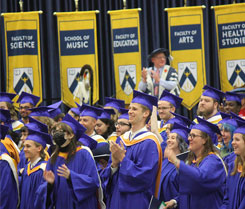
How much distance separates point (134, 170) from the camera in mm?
5641

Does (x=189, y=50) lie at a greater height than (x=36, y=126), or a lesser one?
greater

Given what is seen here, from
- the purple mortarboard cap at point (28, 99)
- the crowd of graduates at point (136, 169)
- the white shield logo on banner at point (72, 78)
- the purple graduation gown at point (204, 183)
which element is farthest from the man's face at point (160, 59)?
the purple graduation gown at point (204, 183)

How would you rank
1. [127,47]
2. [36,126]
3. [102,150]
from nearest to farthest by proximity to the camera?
[36,126], [102,150], [127,47]

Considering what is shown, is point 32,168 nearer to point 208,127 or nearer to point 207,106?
point 208,127

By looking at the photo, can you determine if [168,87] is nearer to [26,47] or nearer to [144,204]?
[26,47]

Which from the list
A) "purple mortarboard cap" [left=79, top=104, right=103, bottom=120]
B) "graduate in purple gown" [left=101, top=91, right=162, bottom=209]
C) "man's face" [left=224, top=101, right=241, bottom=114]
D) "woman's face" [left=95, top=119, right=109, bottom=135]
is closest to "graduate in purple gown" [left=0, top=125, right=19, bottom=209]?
"graduate in purple gown" [left=101, top=91, right=162, bottom=209]

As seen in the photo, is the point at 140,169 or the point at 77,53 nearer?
the point at 140,169

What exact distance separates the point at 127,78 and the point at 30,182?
20.3 feet

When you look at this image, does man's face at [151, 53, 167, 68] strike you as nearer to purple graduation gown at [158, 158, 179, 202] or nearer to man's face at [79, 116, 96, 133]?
man's face at [79, 116, 96, 133]

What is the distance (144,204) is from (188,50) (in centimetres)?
678

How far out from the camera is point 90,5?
1498 centimetres

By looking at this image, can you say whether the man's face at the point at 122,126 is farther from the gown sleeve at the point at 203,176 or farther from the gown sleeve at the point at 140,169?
the gown sleeve at the point at 203,176

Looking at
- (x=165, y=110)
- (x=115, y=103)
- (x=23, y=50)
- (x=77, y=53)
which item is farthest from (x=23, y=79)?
(x=165, y=110)

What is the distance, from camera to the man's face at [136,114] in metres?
6.09
